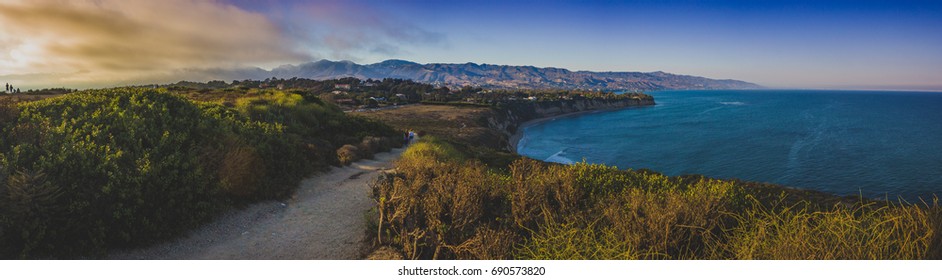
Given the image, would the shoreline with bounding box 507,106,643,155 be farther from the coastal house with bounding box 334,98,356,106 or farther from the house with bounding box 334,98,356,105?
the house with bounding box 334,98,356,105

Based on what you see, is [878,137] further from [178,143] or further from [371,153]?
[178,143]

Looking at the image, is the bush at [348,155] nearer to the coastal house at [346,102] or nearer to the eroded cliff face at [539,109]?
the eroded cliff face at [539,109]

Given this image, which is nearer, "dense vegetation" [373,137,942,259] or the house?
"dense vegetation" [373,137,942,259]

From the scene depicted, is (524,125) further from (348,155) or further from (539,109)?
(348,155)

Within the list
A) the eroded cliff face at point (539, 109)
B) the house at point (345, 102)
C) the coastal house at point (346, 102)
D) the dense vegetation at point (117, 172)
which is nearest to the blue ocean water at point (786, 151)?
the eroded cliff face at point (539, 109)

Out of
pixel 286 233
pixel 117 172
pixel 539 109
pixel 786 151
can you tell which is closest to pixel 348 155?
pixel 286 233

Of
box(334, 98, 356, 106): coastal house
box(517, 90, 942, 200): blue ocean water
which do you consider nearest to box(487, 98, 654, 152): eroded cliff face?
box(517, 90, 942, 200): blue ocean water
